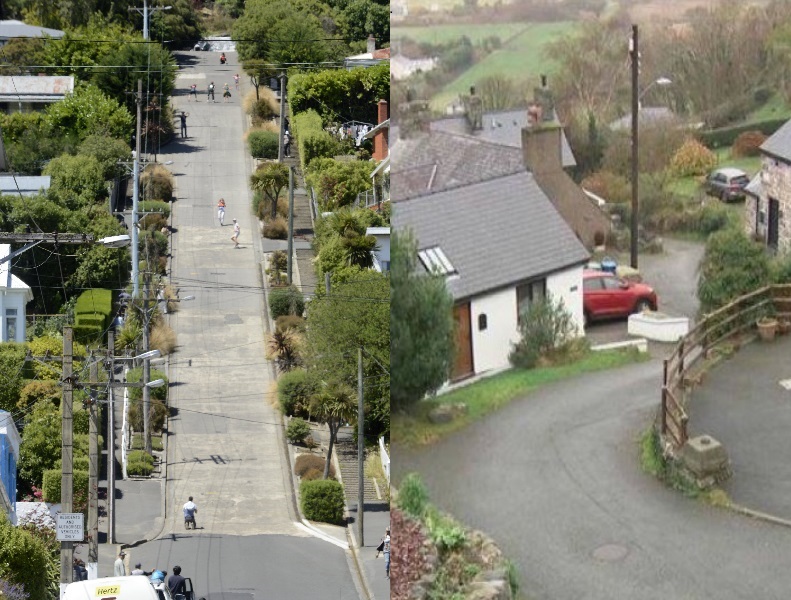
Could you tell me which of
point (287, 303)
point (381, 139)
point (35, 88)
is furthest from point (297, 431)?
point (35, 88)

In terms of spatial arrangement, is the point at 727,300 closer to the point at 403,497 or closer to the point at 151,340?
the point at 403,497

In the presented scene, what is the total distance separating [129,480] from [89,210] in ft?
42.1

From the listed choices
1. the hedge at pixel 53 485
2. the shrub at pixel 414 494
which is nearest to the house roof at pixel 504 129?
the shrub at pixel 414 494

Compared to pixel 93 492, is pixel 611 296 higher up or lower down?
higher up

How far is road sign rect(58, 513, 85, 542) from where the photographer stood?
715 inches

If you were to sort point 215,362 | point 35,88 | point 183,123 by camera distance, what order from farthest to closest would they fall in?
point 183,123
point 35,88
point 215,362

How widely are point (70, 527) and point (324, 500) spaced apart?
8.77 metres

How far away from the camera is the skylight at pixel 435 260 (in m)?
5.23

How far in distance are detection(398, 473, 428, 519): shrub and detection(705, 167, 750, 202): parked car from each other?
1236 millimetres

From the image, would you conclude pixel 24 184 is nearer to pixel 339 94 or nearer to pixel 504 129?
pixel 339 94

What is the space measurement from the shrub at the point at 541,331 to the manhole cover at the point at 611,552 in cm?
58

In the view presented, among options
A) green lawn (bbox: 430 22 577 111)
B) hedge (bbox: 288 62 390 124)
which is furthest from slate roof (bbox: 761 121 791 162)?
hedge (bbox: 288 62 390 124)

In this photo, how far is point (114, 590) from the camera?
1573 cm

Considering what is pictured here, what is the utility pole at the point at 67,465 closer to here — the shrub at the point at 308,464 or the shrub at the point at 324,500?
the shrub at the point at 324,500
